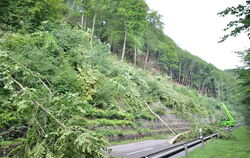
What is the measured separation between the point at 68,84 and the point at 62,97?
6807 mm

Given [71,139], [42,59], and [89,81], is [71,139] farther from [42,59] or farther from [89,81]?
[89,81]

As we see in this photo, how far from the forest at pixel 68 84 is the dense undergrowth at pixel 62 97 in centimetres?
2

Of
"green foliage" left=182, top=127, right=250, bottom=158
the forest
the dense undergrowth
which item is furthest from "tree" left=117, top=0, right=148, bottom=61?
"green foliage" left=182, top=127, right=250, bottom=158

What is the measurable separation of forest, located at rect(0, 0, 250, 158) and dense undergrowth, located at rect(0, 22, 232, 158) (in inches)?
1.0

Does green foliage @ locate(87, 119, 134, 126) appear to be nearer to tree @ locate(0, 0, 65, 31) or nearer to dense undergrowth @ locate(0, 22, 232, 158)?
dense undergrowth @ locate(0, 22, 232, 158)

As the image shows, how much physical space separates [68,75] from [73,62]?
341 centimetres

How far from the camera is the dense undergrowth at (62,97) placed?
191 inches

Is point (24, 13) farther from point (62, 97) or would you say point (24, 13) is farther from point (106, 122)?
point (62, 97)

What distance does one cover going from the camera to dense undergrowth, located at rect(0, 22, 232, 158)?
4848 mm

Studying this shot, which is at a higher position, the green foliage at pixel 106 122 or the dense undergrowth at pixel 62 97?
the dense undergrowth at pixel 62 97

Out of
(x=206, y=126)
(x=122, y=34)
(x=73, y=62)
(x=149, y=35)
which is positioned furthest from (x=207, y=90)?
(x=73, y=62)

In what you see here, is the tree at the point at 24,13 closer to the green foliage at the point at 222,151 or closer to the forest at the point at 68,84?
the forest at the point at 68,84

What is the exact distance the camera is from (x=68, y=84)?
38.8ft

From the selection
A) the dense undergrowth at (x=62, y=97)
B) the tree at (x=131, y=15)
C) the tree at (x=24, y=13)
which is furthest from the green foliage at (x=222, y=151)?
the tree at (x=131, y=15)
